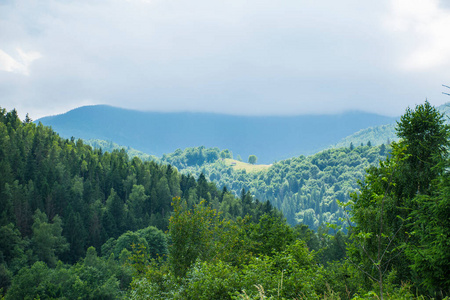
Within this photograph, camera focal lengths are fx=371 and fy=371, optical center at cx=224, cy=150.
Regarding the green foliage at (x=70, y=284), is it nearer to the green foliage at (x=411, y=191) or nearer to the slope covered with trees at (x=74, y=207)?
the slope covered with trees at (x=74, y=207)

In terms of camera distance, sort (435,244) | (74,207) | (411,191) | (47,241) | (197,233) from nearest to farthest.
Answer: (435,244)
(411,191)
(197,233)
(47,241)
(74,207)

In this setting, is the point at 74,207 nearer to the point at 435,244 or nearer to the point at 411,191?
the point at 411,191

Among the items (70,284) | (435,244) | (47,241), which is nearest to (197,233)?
(435,244)

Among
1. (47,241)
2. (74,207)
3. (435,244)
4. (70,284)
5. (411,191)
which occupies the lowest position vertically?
(47,241)

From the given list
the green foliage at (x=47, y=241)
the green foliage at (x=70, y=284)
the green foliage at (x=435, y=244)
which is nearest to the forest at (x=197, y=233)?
the green foliage at (x=435, y=244)

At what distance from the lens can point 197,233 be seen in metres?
28.2

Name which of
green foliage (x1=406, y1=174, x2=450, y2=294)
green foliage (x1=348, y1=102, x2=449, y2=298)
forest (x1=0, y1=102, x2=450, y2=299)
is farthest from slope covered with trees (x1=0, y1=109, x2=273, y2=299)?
green foliage (x1=406, y1=174, x2=450, y2=294)

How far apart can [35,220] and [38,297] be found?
48.6 meters

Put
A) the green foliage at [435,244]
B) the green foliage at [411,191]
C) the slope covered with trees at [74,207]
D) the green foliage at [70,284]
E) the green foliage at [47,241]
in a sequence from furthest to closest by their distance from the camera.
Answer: the green foliage at [47,241]
the slope covered with trees at [74,207]
the green foliage at [70,284]
the green foliage at [411,191]
the green foliage at [435,244]

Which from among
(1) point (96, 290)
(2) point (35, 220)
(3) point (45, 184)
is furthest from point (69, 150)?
(1) point (96, 290)

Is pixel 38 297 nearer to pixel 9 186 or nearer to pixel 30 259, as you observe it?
pixel 30 259

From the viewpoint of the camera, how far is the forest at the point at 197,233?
16.4 metres

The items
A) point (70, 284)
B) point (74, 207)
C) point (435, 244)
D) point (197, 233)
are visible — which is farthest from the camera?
point (74, 207)

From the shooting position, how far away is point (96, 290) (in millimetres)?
60531
